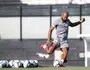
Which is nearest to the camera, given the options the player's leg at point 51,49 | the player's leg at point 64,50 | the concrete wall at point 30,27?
the player's leg at point 64,50

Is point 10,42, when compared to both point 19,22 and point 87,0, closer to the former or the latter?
point 19,22

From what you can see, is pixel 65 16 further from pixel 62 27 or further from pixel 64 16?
pixel 62 27

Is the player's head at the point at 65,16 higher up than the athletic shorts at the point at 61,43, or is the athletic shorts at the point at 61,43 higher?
the player's head at the point at 65,16

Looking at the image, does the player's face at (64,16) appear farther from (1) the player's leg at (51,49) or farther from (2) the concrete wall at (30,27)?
(2) the concrete wall at (30,27)

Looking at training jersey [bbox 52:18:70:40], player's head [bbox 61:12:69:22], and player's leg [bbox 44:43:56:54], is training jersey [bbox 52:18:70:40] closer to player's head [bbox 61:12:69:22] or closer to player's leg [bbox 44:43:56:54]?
player's head [bbox 61:12:69:22]

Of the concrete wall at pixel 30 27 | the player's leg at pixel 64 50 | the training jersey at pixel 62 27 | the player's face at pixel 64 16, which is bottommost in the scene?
the concrete wall at pixel 30 27

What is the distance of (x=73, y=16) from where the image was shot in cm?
1725

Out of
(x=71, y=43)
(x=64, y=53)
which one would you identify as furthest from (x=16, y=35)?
(x=64, y=53)

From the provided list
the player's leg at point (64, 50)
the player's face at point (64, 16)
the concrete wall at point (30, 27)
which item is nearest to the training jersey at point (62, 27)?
the player's face at point (64, 16)

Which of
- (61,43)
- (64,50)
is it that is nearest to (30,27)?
(61,43)

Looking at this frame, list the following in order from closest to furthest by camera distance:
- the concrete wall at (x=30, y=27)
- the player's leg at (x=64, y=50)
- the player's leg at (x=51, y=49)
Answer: the player's leg at (x=64, y=50) < the player's leg at (x=51, y=49) < the concrete wall at (x=30, y=27)

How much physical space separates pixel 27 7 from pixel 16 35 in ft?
3.48

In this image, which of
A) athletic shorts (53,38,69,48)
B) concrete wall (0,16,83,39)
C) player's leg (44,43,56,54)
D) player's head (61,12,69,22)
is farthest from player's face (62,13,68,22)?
concrete wall (0,16,83,39)

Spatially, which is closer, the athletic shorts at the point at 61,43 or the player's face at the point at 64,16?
the player's face at the point at 64,16
